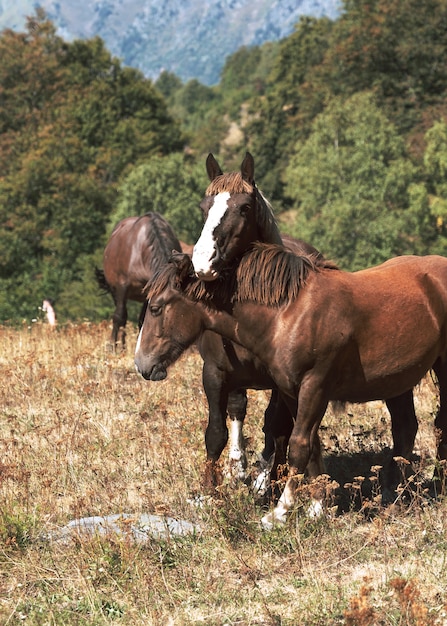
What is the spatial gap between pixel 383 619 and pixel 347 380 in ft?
5.66

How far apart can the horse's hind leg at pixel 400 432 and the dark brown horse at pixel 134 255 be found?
573cm

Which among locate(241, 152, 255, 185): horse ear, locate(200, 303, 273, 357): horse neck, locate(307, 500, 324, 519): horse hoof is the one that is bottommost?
locate(307, 500, 324, 519): horse hoof

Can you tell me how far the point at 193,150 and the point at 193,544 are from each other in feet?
197

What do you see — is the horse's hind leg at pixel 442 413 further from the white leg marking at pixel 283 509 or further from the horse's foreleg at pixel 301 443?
the white leg marking at pixel 283 509

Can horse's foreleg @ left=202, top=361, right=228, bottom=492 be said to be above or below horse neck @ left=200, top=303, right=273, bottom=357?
below

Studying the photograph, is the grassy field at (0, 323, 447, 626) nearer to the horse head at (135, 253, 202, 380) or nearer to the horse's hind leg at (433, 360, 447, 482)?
the horse's hind leg at (433, 360, 447, 482)

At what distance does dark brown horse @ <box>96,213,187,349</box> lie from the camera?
11.4 metres

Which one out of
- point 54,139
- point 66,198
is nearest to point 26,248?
point 66,198

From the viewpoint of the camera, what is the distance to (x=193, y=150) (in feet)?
206

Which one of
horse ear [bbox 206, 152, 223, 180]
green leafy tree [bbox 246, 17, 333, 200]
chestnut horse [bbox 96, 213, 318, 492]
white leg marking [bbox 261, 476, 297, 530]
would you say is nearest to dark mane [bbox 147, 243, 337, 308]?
chestnut horse [bbox 96, 213, 318, 492]

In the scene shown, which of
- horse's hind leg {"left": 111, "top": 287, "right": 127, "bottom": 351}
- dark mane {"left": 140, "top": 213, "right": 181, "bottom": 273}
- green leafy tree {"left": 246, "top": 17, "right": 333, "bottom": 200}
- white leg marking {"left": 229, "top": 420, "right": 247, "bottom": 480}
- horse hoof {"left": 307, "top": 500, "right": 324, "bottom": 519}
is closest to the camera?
horse hoof {"left": 307, "top": 500, "right": 324, "bottom": 519}

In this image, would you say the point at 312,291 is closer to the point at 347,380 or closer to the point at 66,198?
the point at 347,380

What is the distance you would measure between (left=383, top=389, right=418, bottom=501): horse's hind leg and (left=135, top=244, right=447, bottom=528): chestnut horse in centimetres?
38

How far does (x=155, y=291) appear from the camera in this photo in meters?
5.27
